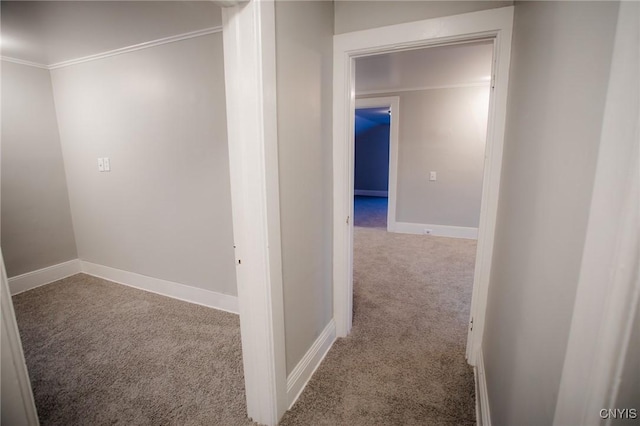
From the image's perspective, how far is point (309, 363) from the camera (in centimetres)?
167

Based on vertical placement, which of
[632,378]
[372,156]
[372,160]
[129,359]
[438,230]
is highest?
[372,156]

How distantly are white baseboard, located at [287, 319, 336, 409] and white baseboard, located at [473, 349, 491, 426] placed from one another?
0.90m

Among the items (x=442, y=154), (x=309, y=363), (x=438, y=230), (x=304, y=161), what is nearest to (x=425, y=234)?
(x=438, y=230)

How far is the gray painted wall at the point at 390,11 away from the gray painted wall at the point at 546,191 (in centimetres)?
34

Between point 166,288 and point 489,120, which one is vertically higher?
point 489,120

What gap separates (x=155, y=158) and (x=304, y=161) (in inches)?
68.8

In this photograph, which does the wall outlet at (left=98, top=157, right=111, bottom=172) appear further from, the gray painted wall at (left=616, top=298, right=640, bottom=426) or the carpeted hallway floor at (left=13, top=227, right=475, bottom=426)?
the gray painted wall at (left=616, top=298, right=640, bottom=426)

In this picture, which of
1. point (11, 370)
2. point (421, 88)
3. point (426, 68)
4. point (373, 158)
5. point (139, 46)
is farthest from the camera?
point (373, 158)

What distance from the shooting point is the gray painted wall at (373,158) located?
360 inches

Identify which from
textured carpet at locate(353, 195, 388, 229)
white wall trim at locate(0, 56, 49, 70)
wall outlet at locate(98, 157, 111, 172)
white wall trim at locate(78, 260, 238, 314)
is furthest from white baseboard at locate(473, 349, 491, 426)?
white wall trim at locate(0, 56, 49, 70)

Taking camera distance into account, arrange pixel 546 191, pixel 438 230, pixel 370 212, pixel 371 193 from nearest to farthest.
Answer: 1. pixel 546 191
2. pixel 438 230
3. pixel 370 212
4. pixel 371 193

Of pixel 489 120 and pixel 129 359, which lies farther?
pixel 129 359

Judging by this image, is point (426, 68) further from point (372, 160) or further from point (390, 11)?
point (372, 160)

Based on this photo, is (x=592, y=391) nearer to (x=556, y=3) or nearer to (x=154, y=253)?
(x=556, y=3)
